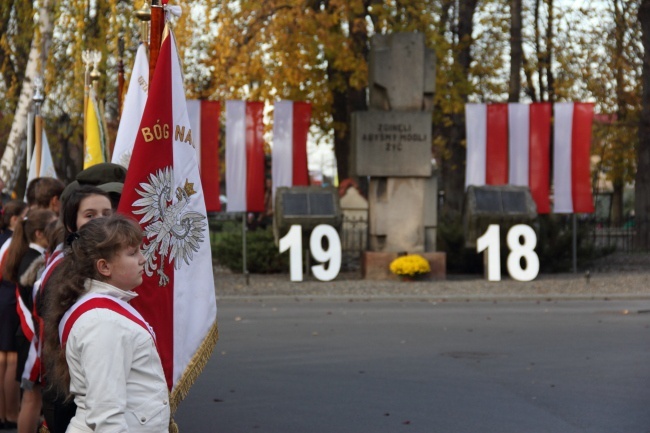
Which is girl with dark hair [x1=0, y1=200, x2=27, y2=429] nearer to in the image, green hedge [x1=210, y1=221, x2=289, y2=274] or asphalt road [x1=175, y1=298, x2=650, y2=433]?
asphalt road [x1=175, y1=298, x2=650, y2=433]

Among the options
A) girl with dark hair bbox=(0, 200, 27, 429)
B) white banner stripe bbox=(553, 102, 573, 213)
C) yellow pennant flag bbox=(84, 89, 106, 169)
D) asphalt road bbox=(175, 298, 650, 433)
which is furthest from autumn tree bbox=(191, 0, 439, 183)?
girl with dark hair bbox=(0, 200, 27, 429)

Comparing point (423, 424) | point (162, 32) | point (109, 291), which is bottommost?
point (423, 424)

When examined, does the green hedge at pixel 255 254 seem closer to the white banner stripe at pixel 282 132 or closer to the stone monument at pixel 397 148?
the white banner stripe at pixel 282 132

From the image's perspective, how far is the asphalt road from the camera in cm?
886

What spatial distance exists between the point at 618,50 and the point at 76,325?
106 ft

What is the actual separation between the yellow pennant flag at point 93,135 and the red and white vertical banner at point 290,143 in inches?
236

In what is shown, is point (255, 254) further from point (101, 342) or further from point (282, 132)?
point (101, 342)

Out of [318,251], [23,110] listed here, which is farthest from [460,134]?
[23,110]

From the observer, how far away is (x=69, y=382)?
419 centimetres

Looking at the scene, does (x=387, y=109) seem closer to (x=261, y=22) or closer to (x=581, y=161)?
(x=581, y=161)

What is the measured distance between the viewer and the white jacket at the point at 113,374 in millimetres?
3906

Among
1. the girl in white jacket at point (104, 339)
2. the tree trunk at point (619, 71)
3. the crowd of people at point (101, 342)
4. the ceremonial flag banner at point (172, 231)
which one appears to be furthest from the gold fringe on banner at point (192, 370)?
the tree trunk at point (619, 71)

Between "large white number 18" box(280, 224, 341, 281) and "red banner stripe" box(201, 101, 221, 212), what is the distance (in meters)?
1.63

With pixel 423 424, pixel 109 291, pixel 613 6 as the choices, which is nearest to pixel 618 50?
pixel 613 6
